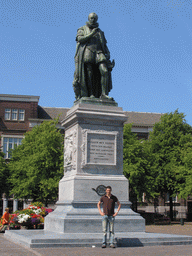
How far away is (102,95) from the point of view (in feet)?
52.9

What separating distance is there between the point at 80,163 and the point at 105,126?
172cm

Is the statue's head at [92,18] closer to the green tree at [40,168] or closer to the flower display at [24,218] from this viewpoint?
the flower display at [24,218]

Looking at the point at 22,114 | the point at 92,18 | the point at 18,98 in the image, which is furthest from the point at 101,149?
the point at 22,114

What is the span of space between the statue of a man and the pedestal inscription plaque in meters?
1.94

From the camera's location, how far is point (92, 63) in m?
16.5

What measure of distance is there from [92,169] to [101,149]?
2.72 feet

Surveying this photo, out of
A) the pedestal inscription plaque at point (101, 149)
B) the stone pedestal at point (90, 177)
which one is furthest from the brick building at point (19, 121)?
the pedestal inscription plaque at point (101, 149)

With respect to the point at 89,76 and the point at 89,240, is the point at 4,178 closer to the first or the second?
the point at 89,76

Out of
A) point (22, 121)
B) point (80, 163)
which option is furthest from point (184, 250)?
point (22, 121)

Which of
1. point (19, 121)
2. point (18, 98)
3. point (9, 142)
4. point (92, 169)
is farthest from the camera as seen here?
point (19, 121)

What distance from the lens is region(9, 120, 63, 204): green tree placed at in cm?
3781

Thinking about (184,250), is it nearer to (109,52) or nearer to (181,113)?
(109,52)

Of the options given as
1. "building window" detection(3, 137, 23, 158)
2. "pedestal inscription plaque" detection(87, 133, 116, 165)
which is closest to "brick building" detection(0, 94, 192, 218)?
"building window" detection(3, 137, 23, 158)

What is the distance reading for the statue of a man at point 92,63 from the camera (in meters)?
16.2
